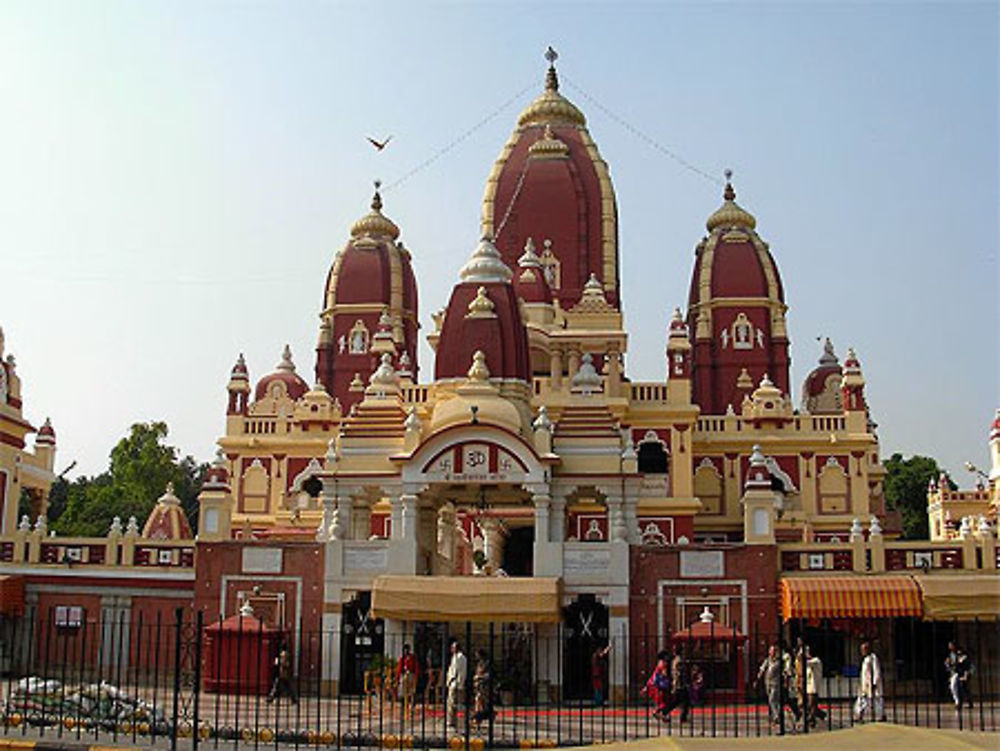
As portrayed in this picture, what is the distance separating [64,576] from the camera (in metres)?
25.1

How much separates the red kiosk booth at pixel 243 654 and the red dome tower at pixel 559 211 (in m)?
18.3

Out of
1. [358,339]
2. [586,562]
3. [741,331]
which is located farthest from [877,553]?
[358,339]

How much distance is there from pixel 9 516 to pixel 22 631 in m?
7.66

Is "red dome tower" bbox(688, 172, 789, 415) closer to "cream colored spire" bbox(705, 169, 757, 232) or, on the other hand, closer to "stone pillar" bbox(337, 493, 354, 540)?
"cream colored spire" bbox(705, 169, 757, 232)

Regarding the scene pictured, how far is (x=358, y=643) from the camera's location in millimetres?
23234

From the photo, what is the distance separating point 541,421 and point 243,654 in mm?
7242

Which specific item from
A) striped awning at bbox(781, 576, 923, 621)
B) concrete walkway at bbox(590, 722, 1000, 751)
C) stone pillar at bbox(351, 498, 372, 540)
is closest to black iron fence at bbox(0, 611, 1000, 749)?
striped awning at bbox(781, 576, 923, 621)

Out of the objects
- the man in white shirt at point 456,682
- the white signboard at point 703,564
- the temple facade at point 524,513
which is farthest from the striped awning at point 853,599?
the man in white shirt at point 456,682

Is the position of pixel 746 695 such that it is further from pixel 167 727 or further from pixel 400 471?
pixel 167 727

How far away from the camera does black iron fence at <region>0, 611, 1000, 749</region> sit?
18.5m

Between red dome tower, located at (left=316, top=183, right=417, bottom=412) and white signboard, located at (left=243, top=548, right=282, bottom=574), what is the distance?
59.1ft

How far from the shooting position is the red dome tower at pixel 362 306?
43562 mm

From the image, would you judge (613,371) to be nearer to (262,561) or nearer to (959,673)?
(262,561)

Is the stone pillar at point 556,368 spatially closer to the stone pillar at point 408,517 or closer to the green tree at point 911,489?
the stone pillar at point 408,517
